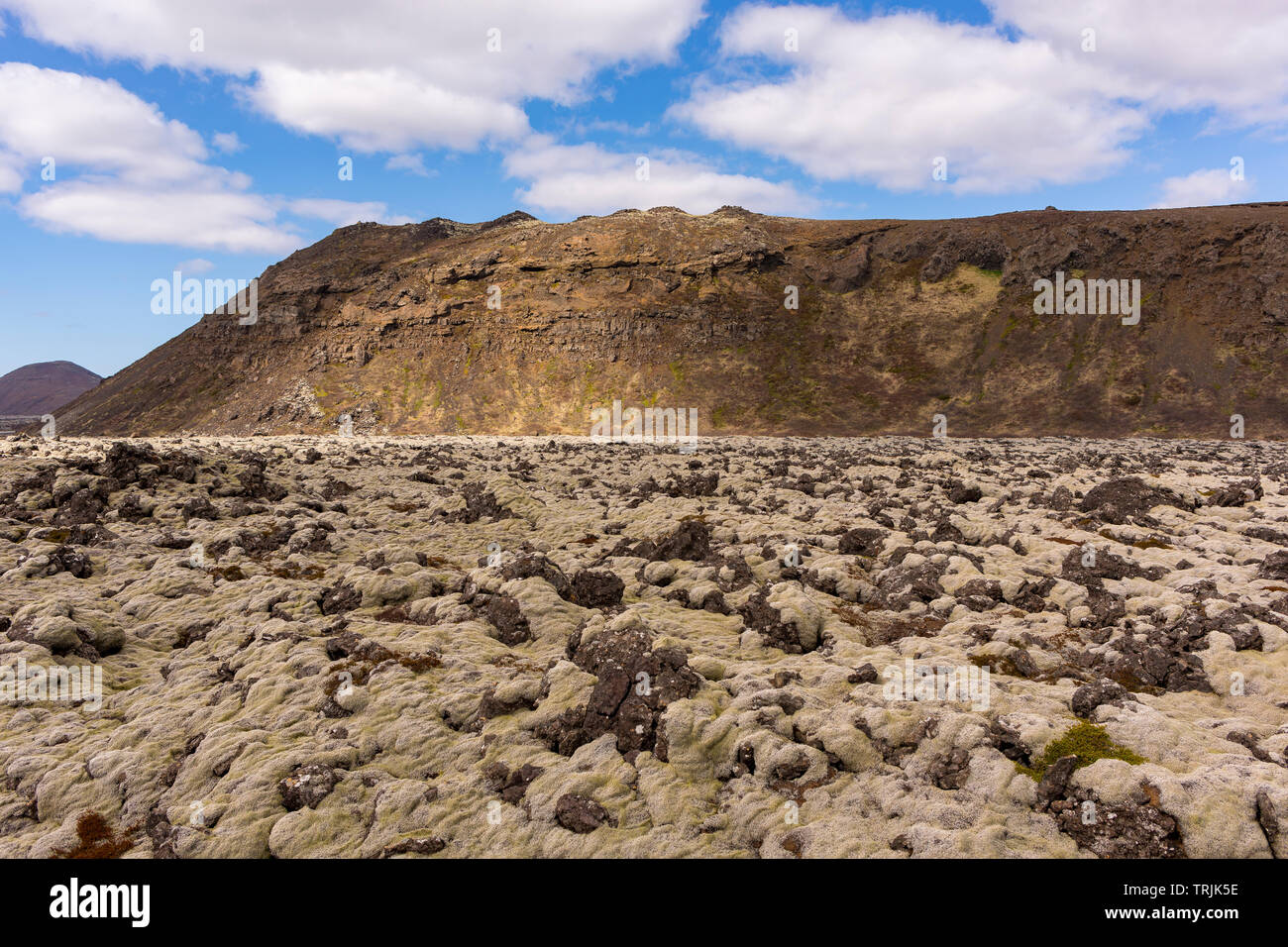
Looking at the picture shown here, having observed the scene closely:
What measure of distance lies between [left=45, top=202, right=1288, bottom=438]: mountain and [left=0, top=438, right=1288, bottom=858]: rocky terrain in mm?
64972

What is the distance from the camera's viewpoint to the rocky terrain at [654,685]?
6.91 m

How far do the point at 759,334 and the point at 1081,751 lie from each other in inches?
3575

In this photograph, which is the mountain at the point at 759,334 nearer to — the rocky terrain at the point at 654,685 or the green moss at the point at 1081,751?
the rocky terrain at the point at 654,685

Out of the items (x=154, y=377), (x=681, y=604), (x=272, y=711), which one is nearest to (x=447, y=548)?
(x=681, y=604)

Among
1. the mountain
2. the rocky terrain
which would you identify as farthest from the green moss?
the mountain

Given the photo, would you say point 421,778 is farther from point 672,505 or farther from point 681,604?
point 672,505

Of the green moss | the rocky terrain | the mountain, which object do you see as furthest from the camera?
the mountain

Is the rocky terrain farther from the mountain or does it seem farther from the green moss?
the mountain

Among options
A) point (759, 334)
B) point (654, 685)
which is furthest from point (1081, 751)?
point (759, 334)

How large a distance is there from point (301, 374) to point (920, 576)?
312 feet

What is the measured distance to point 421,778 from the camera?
790cm

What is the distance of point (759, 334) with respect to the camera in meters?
94.7

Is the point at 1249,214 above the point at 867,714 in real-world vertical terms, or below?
above

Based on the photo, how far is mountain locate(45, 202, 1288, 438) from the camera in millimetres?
77875
